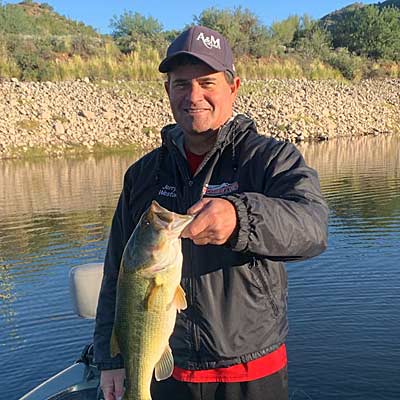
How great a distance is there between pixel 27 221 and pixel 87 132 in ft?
49.1

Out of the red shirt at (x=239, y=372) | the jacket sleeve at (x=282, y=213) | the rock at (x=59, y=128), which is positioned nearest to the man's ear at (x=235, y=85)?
the jacket sleeve at (x=282, y=213)

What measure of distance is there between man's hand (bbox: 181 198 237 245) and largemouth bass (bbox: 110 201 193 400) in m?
0.04

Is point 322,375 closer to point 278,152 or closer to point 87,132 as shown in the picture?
point 278,152

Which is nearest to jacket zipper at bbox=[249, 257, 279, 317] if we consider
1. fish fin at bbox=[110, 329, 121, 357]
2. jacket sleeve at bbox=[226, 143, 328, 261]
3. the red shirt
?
the red shirt

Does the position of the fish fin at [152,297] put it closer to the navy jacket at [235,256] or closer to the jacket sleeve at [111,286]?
the navy jacket at [235,256]

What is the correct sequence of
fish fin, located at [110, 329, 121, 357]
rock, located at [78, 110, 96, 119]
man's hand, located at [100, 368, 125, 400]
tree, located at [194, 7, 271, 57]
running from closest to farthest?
fish fin, located at [110, 329, 121, 357] → man's hand, located at [100, 368, 125, 400] → rock, located at [78, 110, 96, 119] → tree, located at [194, 7, 271, 57]

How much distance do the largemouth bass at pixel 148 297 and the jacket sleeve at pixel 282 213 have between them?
25 cm

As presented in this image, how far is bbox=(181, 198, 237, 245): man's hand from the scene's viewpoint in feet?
6.89

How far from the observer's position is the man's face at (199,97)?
293 centimetres

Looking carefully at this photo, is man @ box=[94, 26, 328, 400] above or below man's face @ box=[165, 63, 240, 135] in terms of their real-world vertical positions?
below

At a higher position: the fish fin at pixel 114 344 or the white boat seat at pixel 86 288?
the fish fin at pixel 114 344

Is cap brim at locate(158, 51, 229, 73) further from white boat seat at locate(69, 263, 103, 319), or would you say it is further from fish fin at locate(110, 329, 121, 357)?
white boat seat at locate(69, 263, 103, 319)

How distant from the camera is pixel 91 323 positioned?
7824 mm

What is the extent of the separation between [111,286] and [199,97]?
1192mm
